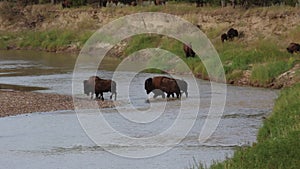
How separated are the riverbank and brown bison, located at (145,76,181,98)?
7.00 ft

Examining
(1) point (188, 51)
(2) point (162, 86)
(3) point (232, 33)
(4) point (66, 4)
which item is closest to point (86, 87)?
(2) point (162, 86)

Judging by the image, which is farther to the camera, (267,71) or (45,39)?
(45,39)

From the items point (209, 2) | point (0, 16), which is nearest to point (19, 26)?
point (0, 16)

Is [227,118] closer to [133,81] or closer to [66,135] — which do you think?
[66,135]

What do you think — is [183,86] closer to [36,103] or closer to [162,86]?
[162,86]

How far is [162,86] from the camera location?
1158 inches

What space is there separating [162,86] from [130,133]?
26.4 feet

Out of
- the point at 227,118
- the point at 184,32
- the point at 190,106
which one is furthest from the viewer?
the point at 184,32

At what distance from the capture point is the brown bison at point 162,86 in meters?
29.1

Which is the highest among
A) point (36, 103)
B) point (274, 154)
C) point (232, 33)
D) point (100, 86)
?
point (274, 154)

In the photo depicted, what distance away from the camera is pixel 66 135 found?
2119 cm

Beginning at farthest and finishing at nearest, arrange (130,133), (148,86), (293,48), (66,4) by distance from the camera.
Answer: (66,4) < (293,48) < (148,86) < (130,133)

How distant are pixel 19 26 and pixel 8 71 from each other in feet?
68.1

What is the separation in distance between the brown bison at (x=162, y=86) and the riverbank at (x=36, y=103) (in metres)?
2.13
